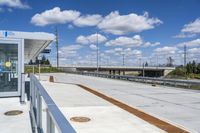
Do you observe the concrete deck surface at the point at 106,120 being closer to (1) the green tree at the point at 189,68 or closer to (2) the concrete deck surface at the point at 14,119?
(2) the concrete deck surface at the point at 14,119

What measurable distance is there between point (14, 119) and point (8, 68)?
4.33 metres

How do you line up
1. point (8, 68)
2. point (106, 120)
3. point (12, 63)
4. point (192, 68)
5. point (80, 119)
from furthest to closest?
1. point (192, 68)
2. point (12, 63)
3. point (8, 68)
4. point (80, 119)
5. point (106, 120)

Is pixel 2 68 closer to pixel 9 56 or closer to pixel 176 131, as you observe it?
pixel 9 56

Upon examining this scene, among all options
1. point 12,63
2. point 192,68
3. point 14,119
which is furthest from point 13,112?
point 192,68

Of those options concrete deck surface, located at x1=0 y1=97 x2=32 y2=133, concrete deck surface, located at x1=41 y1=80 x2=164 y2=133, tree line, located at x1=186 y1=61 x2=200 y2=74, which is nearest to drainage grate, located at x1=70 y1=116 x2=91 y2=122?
concrete deck surface, located at x1=41 y1=80 x2=164 y2=133

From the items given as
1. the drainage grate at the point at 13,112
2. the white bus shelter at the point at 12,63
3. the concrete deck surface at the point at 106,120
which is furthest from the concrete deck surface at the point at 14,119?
the concrete deck surface at the point at 106,120

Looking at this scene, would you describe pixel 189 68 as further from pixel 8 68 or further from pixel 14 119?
pixel 14 119

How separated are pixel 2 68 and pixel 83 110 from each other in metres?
4.39

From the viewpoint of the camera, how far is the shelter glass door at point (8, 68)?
12031mm

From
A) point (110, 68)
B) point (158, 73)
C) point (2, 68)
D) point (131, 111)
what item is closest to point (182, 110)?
point (131, 111)

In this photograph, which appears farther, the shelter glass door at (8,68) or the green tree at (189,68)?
the green tree at (189,68)

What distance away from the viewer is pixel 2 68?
483 inches

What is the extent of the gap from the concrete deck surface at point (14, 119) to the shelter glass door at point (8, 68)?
0.58m

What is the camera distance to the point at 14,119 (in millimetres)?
8570
